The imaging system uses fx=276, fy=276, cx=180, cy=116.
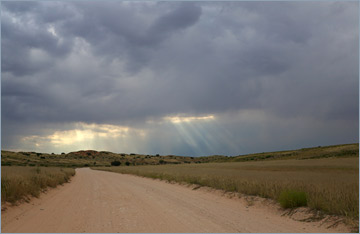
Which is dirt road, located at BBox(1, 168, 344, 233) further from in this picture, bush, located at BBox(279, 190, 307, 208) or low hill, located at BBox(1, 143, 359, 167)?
low hill, located at BBox(1, 143, 359, 167)

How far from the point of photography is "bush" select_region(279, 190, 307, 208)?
11.6 metres

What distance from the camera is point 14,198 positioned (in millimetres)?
12547

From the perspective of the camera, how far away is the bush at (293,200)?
11.6 meters

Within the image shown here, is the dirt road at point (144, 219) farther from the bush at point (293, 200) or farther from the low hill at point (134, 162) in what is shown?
the low hill at point (134, 162)

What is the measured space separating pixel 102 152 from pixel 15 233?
19577 centimetres

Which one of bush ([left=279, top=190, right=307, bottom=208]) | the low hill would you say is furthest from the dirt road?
the low hill

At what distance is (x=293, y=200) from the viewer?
11633 millimetres

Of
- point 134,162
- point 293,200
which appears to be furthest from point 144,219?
point 134,162

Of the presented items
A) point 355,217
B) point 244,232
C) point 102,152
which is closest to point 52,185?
point 244,232

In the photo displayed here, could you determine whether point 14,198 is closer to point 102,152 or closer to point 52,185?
point 52,185

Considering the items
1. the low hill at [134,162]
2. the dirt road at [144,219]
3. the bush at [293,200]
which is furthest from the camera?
the low hill at [134,162]

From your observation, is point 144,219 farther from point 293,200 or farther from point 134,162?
point 134,162

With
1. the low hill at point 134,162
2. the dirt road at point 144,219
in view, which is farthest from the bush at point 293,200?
the low hill at point 134,162

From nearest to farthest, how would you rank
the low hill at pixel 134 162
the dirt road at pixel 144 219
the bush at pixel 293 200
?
the dirt road at pixel 144 219
the bush at pixel 293 200
the low hill at pixel 134 162
